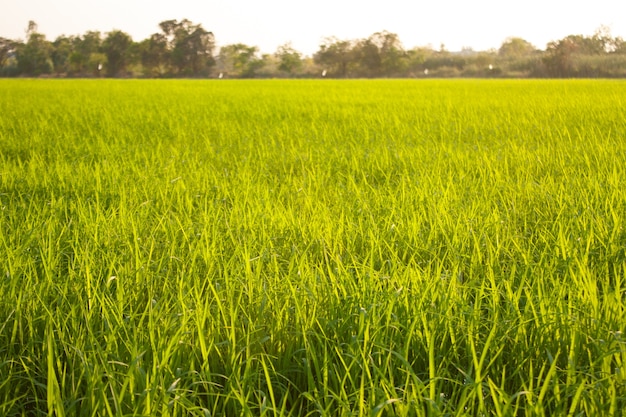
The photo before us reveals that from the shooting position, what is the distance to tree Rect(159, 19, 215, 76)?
63.0 meters

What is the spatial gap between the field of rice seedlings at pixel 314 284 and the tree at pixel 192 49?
196 feet

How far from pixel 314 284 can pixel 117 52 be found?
6931cm

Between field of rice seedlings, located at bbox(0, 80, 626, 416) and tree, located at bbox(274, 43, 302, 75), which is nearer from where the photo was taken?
field of rice seedlings, located at bbox(0, 80, 626, 416)

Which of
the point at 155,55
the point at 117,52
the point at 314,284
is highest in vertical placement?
the point at 117,52

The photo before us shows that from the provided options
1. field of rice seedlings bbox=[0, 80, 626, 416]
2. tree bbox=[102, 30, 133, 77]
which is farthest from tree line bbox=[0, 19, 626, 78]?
field of rice seedlings bbox=[0, 80, 626, 416]

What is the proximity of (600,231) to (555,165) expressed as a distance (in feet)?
6.34

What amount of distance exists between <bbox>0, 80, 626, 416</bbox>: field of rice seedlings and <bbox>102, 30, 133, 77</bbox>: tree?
211 ft

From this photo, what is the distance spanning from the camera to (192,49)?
6325cm

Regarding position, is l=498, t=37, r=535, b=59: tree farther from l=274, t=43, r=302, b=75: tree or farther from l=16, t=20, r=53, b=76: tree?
l=16, t=20, r=53, b=76: tree

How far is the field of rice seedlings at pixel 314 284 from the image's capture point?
4.18 ft

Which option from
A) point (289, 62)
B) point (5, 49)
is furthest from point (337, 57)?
point (5, 49)

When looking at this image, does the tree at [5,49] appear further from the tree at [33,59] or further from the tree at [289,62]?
the tree at [289,62]

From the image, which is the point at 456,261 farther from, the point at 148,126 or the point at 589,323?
the point at 148,126

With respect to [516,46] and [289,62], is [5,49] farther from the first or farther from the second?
[516,46]
